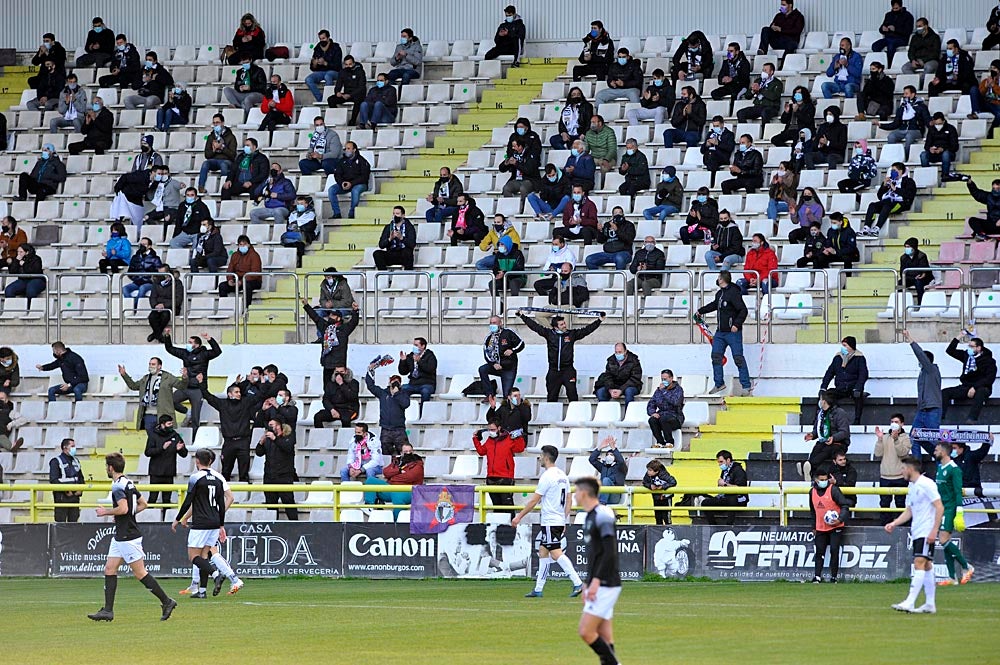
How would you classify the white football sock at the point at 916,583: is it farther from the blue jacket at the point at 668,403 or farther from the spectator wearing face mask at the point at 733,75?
the spectator wearing face mask at the point at 733,75

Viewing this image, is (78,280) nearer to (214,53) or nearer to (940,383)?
(214,53)

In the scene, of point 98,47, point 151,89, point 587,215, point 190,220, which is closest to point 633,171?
point 587,215

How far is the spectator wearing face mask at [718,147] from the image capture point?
33.8 meters

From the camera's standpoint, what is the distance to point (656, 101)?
3616 cm

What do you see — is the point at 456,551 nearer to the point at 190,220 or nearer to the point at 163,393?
the point at 163,393

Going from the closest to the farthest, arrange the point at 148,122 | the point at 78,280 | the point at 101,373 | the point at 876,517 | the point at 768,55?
the point at 876,517, the point at 101,373, the point at 78,280, the point at 768,55, the point at 148,122

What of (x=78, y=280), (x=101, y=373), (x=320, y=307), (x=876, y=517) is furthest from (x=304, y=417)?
(x=876, y=517)

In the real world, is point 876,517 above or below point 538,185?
below

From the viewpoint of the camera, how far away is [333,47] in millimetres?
40344

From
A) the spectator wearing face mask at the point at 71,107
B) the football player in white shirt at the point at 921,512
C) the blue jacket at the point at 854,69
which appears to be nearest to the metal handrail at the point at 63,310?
the spectator wearing face mask at the point at 71,107

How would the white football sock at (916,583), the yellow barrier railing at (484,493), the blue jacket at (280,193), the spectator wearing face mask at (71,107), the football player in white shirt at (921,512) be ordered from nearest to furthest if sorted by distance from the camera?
the white football sock at (916,583) < the football player in white shirt at (921,512) < the yellow barrier railing at (484,493) < the blue jacket at (280,193) < the spectator wearing face mask at (71,107)

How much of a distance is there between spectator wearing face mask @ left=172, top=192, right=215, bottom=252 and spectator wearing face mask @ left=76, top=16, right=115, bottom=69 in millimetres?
8551

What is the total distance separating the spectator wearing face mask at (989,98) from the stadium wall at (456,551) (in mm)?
12827

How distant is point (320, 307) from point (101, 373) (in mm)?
4541
